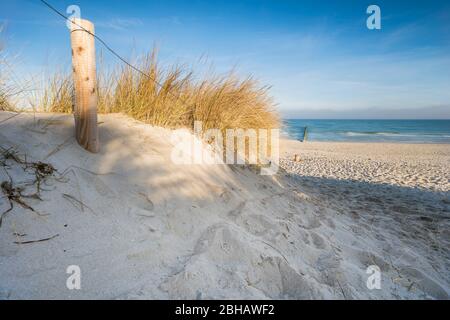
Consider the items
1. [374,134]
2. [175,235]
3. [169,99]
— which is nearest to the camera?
[175,235]

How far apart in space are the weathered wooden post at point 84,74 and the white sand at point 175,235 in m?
0.26

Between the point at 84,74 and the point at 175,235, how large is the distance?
151cm

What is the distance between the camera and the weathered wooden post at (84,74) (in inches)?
93.4

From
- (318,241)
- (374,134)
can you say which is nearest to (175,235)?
(318,241)

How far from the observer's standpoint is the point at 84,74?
2.41m

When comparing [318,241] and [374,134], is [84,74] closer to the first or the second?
[318,241]

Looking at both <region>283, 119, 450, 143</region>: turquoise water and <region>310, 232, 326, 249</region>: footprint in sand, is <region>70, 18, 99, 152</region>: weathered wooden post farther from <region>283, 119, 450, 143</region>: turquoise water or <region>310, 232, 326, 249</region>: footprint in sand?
<region>283, 119, 450, 143</region>: turquoise water

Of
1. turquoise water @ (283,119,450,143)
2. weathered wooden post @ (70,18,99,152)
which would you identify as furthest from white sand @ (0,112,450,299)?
turquoise water @ (283,119,450,143)

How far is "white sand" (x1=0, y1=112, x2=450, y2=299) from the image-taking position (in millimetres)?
1624

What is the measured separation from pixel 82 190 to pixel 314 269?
71.3 inches

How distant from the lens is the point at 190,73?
4.50m

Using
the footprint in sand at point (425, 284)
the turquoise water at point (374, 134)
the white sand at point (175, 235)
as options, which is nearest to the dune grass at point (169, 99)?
the white sand at point (175, 235)

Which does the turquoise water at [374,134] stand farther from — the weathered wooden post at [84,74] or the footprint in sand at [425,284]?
the weathered wooden post at [84,74]

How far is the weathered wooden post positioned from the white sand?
26 centimetres
